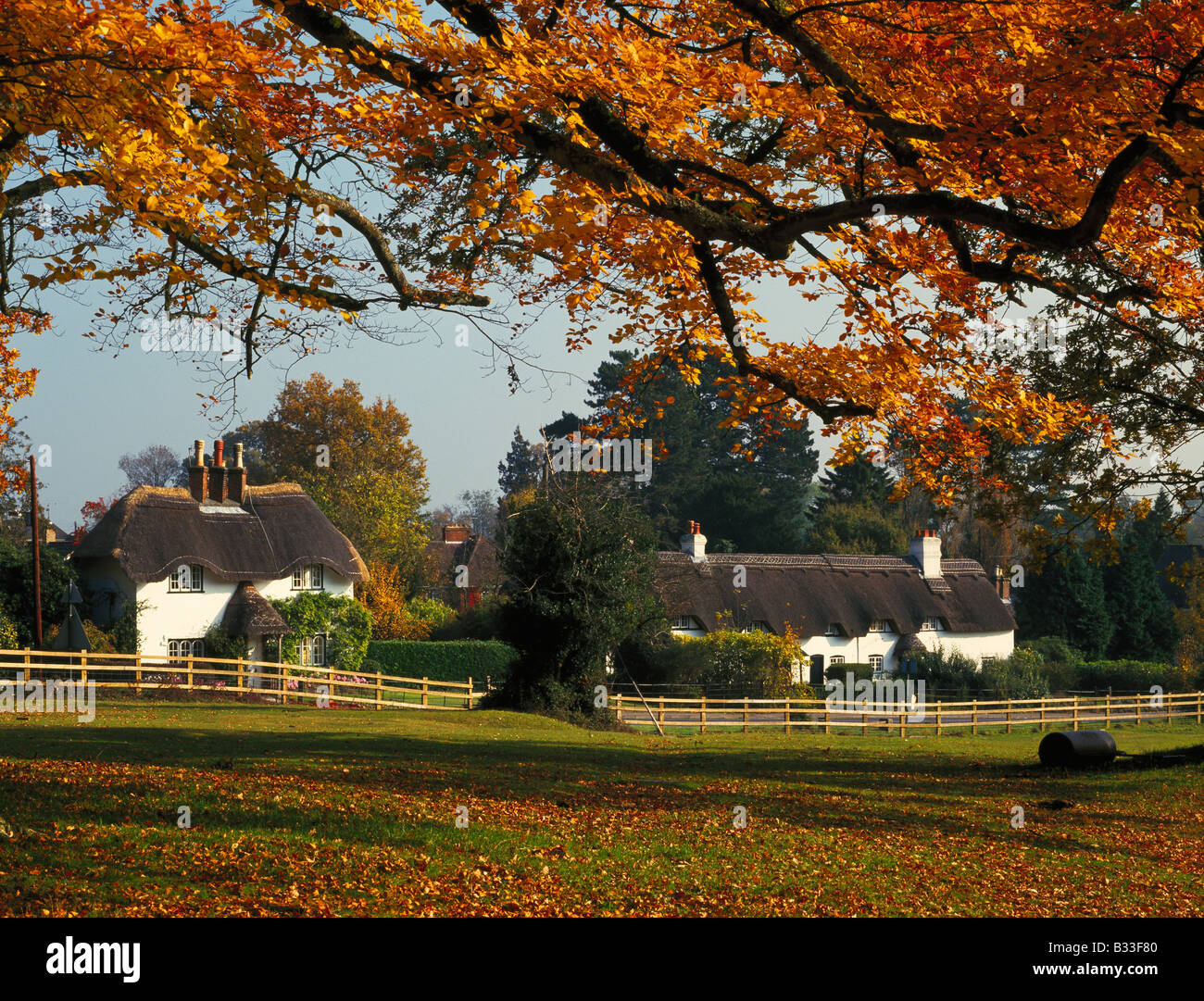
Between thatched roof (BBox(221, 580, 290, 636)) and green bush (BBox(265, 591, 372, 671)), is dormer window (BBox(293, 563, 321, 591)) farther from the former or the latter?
thatched roof (BBox(221, 580, 290, 636))

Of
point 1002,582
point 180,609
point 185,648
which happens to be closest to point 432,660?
point 185,648

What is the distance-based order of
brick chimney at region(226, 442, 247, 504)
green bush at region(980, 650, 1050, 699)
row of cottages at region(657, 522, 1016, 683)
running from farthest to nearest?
row of cottages at region(657, 522, 1016, 683), green bush at region(980, 650, 1050, 699), brick chimney at region(226, 442, 247, 504)

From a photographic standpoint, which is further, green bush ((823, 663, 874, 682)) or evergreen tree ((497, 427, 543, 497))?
evergreen tree ((497, 427, 543, 497))

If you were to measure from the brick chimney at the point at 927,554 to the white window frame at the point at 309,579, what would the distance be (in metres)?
25.9

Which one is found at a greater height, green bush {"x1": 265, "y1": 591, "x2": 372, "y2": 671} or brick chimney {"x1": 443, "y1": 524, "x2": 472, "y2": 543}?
brick chimney {"x1": 443, "y1": 524, "x2": 472, "y2": 543}

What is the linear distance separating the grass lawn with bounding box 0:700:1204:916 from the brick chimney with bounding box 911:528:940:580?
3271 cm

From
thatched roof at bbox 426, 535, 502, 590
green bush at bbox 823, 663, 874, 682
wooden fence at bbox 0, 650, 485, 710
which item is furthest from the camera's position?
thatched roof at bbox 426, 535, 502, 590

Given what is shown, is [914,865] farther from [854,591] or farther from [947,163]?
[854,591]

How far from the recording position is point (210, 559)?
3641 cm

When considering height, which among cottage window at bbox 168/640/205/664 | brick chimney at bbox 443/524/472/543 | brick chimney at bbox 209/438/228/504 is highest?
brick chimney at bbox 209/438/228/504

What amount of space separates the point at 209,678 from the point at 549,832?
26179 millimetres

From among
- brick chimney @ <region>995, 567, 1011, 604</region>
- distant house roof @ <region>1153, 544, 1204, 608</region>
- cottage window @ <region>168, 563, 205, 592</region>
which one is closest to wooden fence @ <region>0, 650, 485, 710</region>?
cottage window @ <region>168, 563, 205, 592</region>

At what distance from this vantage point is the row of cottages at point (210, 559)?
35.4 m

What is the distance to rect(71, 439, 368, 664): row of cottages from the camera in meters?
35.4
